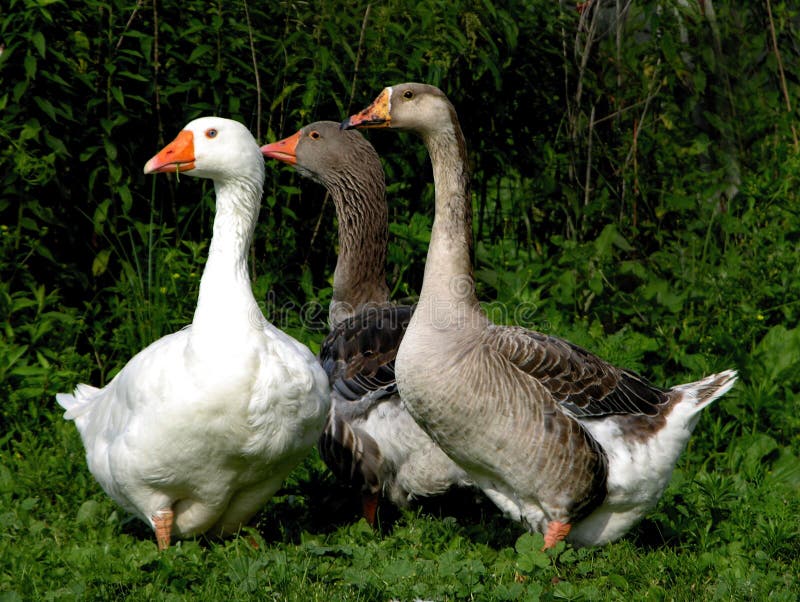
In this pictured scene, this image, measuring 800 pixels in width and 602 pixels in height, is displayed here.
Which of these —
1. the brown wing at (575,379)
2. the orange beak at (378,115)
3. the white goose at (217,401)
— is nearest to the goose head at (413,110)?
the orange beak at (378,115)

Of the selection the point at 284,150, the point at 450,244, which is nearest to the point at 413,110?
the point at 450,244

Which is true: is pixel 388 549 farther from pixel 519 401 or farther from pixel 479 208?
pixel 479 208

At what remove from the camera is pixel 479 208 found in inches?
315

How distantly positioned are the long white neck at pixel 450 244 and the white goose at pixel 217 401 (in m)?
0.68

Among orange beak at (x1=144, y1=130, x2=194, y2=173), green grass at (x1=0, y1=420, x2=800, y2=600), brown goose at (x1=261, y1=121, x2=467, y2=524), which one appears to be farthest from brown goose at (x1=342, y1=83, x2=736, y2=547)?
orange beak at (x1=144, y1=130, x2=194, y2=173)

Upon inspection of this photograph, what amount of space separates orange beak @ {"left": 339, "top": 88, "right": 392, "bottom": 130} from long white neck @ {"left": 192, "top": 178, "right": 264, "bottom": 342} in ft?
1.98

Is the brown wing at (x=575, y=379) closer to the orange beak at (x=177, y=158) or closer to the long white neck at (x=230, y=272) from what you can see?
the long white neck at (x=230, y=272)

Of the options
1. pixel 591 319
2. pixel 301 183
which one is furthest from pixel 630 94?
pixel 301 183

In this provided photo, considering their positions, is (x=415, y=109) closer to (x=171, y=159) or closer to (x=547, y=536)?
(x=171, y=159)

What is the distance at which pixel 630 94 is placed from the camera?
7.77 metres

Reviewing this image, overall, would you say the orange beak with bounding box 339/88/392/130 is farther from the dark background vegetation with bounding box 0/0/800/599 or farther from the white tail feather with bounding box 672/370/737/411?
the white tail feather with bounding box 672/370/737/411

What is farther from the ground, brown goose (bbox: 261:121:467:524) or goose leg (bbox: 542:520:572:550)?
brown goose (bbox: 261:121:467:524)

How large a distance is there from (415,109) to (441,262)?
79cm

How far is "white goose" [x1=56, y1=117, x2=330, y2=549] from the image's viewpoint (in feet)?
14.6
